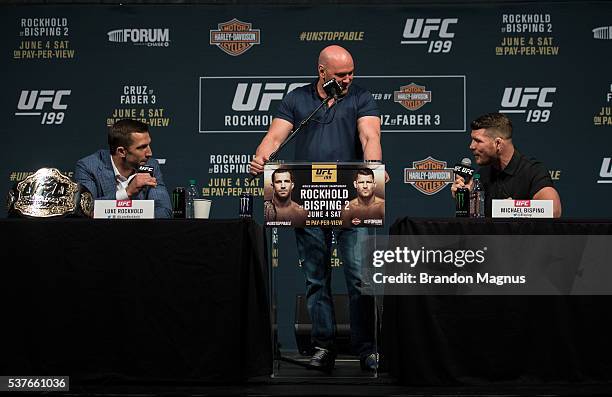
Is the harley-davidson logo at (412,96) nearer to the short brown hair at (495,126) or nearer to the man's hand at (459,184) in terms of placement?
the short brown hair at (495,126)

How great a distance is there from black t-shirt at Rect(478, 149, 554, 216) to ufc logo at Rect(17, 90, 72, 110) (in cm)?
339

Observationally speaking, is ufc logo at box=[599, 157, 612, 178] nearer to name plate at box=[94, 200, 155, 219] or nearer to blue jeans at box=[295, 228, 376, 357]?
blue jeans at box=[295, 228, 376, 357]

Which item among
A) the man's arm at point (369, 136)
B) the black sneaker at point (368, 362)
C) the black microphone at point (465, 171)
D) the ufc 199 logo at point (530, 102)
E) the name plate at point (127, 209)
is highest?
the ufc 199 logo at point (530, 102)

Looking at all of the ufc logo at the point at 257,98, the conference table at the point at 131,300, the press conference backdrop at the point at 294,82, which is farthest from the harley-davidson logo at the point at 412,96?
the conference table at the point at 131,300

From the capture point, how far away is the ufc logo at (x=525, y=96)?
19.4 feet

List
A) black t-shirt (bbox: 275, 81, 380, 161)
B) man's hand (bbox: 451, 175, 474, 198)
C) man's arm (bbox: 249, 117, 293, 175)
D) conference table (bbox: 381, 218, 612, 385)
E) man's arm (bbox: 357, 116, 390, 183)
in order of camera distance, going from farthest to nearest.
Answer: man's arm (bbox: 249, 117, 293, 175) < black t-shirt (bbox: 275, 81, 380, 161) < man's arm (bbox: 357, 116, 390, 183) < man's hand (bbox: 451, 175, 474, 198) < conference table (bbox: 381, 218, 612, 385)

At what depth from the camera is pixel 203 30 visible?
19.8 ft

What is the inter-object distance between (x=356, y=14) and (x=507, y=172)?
94.3 inches

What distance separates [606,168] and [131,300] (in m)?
3.89

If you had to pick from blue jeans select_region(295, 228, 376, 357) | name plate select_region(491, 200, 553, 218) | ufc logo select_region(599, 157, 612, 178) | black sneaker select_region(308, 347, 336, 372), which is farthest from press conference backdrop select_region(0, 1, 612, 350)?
name plate select_region(491, 200, 553, 218)

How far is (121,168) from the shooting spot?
4074mm

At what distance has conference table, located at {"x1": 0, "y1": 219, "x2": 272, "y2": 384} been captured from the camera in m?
3.23

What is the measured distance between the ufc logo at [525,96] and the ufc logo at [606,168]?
552 millimetres

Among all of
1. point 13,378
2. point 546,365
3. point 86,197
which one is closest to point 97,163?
point 86,197
